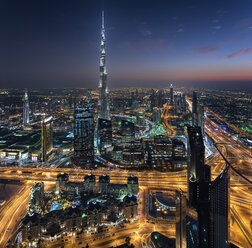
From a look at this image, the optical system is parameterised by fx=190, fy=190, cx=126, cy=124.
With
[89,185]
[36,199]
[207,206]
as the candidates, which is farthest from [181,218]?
[36,199]

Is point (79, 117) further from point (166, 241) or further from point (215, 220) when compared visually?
point (215, 220)

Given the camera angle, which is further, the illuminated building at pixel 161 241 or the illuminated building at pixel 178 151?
the illuminated building at pixel 178 151

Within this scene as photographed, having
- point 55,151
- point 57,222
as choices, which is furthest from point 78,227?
point 55,151

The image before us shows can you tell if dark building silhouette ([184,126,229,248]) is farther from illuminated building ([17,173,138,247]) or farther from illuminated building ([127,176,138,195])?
illuminated building ([127,176,138,195])

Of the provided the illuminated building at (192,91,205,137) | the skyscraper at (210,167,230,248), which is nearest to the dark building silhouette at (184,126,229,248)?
the skyscraper at (210,167,230,248)

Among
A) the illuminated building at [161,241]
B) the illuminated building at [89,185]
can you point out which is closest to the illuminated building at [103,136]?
the illuminated building at [89,185]

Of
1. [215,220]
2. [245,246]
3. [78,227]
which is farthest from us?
[78,227]

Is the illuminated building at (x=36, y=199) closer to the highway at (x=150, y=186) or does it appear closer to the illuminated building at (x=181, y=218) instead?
the highway at (x=150, y=186)
